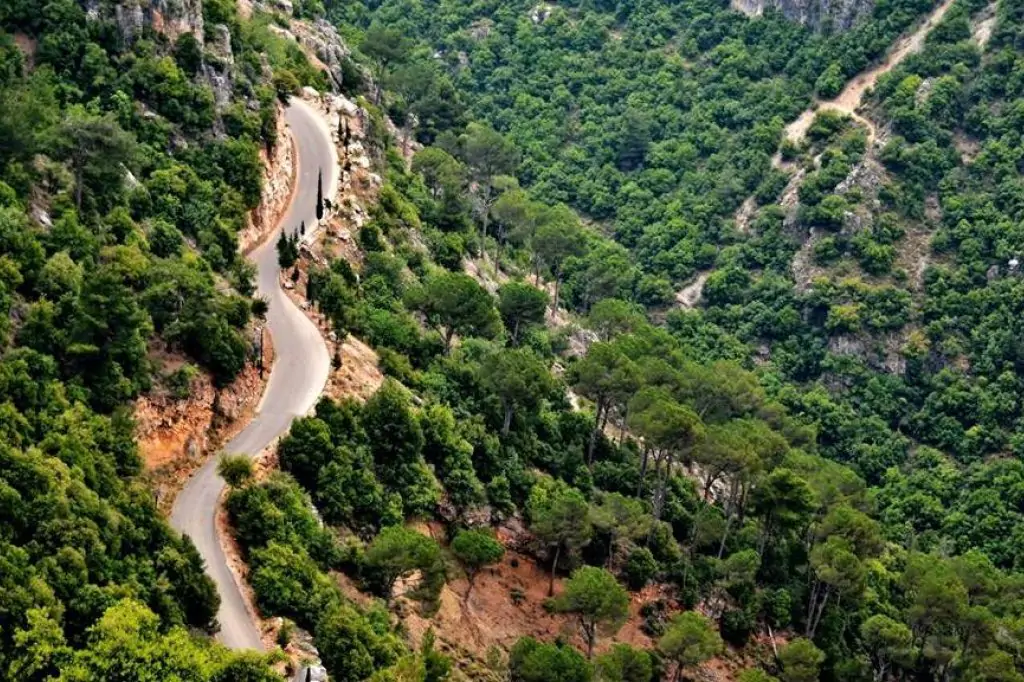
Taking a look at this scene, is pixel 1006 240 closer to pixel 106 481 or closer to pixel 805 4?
pixel 805 4

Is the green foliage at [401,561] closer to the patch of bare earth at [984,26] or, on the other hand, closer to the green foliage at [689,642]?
the green foliage at [689,642]

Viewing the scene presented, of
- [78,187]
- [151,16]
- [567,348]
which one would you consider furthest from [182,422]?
[567,348]

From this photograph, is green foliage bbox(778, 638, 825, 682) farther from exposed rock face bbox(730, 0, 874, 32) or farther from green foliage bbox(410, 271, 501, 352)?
exposed rock face bbox(730, 0, 874, 32)

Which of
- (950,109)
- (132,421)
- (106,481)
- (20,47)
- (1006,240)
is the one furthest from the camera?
(950,109)

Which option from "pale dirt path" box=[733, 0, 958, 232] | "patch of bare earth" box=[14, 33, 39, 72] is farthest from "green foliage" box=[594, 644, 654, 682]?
"pale dirt path" box=[733, 0, 958, 232]

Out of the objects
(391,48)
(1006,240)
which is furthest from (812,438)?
(391,48)

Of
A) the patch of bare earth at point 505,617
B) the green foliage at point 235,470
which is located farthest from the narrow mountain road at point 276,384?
the patch of bare earth at point 505,617
